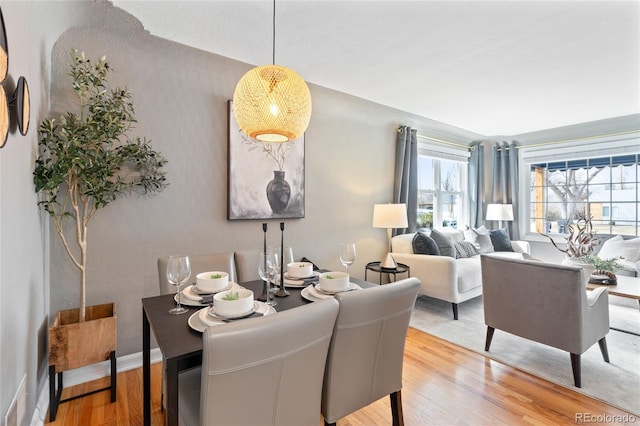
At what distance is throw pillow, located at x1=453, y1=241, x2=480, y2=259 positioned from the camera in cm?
408

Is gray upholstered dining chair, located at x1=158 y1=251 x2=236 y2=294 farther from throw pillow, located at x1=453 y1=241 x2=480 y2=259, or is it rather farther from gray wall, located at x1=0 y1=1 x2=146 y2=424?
throw pillow, located at x1=453 y1=241 x2=480 y2=259

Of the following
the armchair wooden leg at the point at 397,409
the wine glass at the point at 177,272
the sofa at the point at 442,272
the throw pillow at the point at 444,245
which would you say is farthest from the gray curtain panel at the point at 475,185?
the wine glass at the point at 177,272

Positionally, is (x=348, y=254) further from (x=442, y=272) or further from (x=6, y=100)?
(x=442, y=272)

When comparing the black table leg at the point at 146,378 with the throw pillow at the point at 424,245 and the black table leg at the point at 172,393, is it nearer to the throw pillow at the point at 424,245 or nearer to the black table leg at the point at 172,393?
the black table leg at the point at 172,393

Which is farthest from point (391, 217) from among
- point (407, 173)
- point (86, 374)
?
point (86, 374)

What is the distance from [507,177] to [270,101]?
18.2 ft

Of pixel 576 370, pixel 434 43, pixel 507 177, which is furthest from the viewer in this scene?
pixel 507 177

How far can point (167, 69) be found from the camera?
95.7 inches

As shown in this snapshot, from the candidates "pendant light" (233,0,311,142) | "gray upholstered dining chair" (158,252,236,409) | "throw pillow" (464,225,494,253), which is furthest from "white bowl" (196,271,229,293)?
"throw pillow" (464,225,494,253)

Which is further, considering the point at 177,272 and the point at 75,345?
the point at 75,345

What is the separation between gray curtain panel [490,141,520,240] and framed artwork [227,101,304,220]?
4.35 metres

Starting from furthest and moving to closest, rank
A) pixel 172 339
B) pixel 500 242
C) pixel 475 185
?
1. pixel 475 185
2. pixel 500 242
3. pixel 172 339

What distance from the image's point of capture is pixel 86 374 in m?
2.16

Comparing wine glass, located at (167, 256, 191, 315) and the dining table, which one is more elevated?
wine glass, located at (167, 256, 191, 315)
